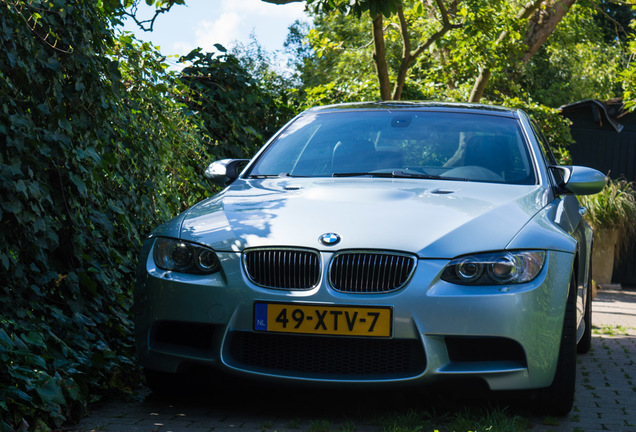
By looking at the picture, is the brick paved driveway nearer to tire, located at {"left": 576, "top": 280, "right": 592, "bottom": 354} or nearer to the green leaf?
the green leaf

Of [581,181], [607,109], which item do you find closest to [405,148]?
[581,181]

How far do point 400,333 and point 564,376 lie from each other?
91cm

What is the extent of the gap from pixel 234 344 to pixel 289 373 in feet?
0.91

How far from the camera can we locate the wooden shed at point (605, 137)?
54.4 feet

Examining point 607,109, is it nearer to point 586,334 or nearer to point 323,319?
point 586,334

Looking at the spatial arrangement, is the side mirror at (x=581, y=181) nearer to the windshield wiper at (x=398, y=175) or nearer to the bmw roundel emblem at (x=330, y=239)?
the windshield wiper at (x=398, y=175)

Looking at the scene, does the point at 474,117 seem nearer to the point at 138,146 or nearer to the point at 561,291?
the point at 561,291

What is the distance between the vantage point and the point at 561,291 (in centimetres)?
391

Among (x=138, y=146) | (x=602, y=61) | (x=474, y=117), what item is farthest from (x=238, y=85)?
(x=602, y=61)

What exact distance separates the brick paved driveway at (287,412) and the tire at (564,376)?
0.07 metres

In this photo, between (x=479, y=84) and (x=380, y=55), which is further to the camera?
(x=479, y=84)

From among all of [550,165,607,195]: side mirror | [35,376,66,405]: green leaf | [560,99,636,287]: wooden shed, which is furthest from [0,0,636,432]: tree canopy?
[560,99,636,287]: wooden shed

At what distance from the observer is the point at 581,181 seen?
15.9 ft

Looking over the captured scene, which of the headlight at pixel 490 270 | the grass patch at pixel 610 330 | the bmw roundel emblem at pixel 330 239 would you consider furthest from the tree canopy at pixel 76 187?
the grass patch at pixel 610 330
